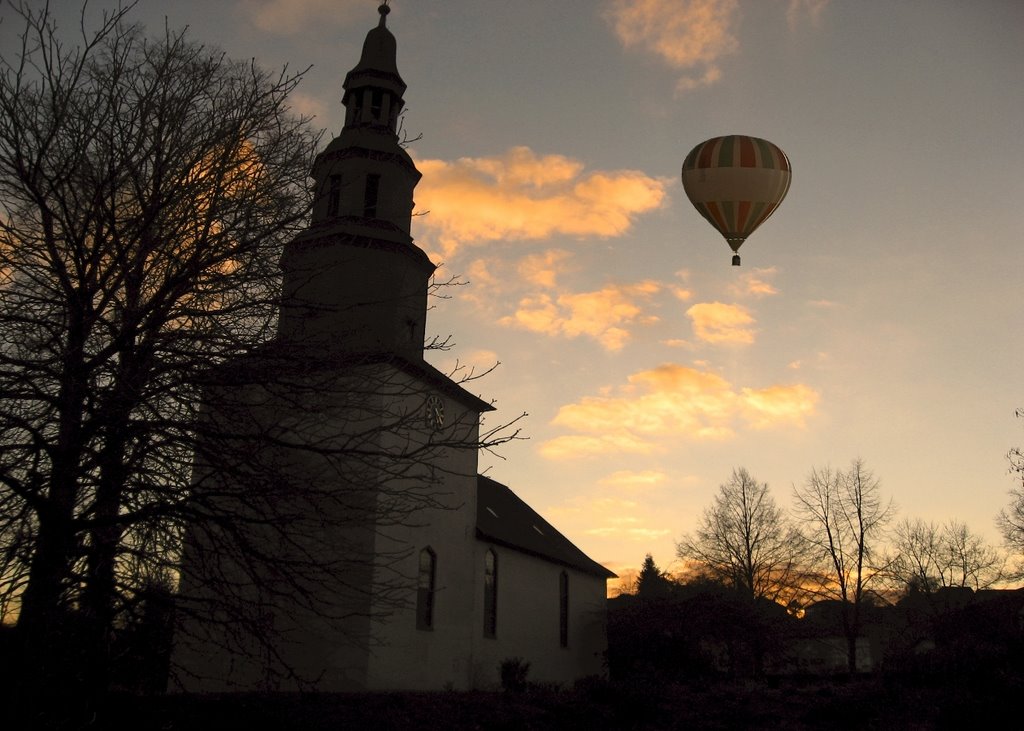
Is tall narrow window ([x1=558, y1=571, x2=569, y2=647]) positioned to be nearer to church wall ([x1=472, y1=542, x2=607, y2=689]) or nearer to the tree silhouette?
church wall ([x1=472, y1=542, x2=607, y2=689])

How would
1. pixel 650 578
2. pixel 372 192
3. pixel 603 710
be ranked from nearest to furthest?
pixel 603 710
pixel 372 192
pixel 650 578

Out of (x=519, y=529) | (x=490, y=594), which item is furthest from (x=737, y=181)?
(x=519, y=529)

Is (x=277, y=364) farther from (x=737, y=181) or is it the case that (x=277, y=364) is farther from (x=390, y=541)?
(x=737, y=181)

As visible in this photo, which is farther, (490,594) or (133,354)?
(490,594)

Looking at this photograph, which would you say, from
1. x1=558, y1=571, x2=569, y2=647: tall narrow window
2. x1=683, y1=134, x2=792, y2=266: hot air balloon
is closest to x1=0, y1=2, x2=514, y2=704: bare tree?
x1=683, y1=134, x2=792, y2=266: hot air balloon

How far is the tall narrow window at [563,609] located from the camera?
100.0 feet

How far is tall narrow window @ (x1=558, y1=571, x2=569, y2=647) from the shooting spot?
3047 cm

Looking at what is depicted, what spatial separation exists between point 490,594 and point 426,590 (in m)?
4.85

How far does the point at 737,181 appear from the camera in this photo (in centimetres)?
2186

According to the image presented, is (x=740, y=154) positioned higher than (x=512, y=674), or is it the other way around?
(x=740, y=154)

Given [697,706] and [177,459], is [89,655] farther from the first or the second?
[697,706]

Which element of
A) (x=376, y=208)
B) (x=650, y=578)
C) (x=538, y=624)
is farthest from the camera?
(x=650, y=578)

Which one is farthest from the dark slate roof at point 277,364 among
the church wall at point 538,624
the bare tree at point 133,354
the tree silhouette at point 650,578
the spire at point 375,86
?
the tree silhouette at point 650,578

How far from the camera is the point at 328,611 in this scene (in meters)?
19.1
